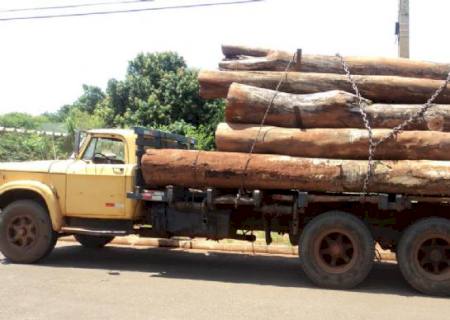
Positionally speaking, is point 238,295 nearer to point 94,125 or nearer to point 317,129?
point 317,129

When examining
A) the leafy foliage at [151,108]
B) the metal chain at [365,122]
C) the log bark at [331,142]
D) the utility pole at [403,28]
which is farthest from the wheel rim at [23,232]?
the leafy foliage at [151,108]

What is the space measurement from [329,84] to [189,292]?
11.7 ft

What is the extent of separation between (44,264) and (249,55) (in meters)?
4.48

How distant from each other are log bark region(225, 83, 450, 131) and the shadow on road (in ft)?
7.06

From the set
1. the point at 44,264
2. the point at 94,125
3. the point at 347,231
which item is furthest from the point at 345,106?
the point at 94,125

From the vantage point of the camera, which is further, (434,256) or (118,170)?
(118,170)

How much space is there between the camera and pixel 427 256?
23.6 feet

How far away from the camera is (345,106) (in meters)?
7.77

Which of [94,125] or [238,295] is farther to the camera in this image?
[94,125]

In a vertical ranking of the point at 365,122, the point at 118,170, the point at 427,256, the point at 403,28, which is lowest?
the point at 427,256

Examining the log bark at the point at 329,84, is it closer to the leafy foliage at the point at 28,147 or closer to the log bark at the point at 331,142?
the log bark at the point at 331,142

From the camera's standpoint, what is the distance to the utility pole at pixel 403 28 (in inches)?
457

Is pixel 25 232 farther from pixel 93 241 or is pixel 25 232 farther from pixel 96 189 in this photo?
pixel 93 241

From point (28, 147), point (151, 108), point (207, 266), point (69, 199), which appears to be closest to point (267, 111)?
point (207, 266)
